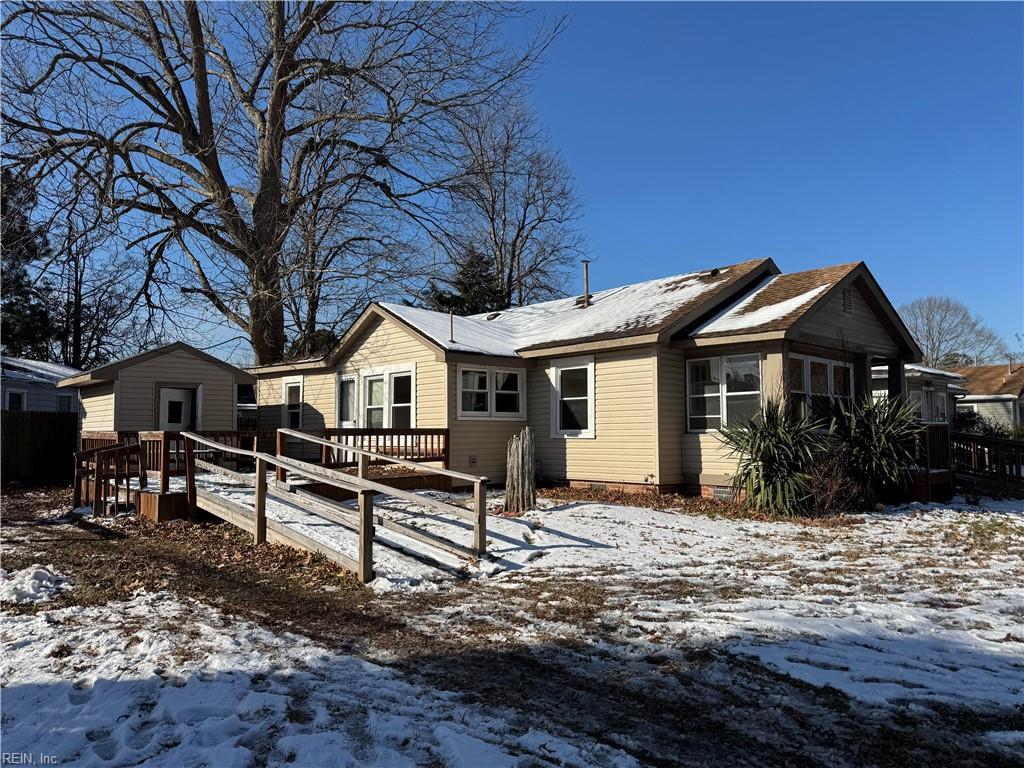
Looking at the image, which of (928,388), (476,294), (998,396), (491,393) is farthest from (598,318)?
(998,396)

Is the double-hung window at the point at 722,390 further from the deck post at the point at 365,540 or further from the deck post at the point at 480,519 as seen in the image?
the deck post at the point at 365,540

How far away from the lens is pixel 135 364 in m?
17.5

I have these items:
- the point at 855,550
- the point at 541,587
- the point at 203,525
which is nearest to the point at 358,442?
the point at 203,525

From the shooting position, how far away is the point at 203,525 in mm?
10914

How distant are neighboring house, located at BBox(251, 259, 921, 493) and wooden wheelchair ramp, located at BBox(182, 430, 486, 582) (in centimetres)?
457

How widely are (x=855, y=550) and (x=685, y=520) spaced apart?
105 inches

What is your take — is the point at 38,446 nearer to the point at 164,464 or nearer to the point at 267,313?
the point at 267,313

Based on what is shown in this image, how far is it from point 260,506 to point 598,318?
9.53 meters

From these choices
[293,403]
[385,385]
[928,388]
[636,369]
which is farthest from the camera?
[928,388]

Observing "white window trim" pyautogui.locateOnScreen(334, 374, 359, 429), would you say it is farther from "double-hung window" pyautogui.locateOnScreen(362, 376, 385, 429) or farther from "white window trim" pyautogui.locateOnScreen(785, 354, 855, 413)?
"white window trim" pyautogui.locateOnScreen(785, 354, 855, 413)

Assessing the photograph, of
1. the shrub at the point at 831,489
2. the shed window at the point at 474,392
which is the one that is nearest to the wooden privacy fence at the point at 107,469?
the shed window at the point at 474,392

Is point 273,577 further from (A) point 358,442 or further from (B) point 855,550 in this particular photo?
(A) point 358,442

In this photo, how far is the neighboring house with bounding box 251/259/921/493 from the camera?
1336 cm

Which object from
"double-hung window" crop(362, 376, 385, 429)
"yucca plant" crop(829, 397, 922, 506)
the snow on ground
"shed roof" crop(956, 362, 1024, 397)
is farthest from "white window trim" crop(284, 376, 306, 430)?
"shed roof" crop(956, 362, 1024, 397)
